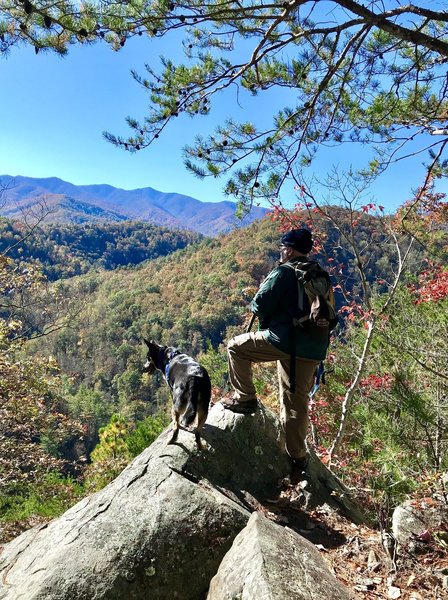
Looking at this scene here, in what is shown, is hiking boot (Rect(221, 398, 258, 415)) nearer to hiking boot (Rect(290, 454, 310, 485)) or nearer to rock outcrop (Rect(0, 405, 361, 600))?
rock outcrop (Rect(0, 405, 361, 600))

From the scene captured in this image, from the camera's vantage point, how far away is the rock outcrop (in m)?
2.66

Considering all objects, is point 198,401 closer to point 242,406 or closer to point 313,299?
point 242,406

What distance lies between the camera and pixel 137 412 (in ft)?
180

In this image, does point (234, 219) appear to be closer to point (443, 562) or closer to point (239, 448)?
point (239, 448)

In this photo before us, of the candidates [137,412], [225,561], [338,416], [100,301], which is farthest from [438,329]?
[100,301]

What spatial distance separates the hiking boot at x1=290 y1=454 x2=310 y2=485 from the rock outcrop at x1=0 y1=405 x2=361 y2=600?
0.42ft

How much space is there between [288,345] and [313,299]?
0.45 m

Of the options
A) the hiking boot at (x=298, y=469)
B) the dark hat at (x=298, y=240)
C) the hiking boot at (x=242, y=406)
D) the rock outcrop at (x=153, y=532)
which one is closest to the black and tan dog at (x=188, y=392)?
the rock outcrop at (x=153, y=532)

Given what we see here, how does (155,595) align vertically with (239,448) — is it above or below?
below

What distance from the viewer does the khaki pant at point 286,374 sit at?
11.9 feet

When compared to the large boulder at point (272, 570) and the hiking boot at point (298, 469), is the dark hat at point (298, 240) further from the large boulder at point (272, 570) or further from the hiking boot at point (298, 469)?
the large boulder at point (272, 570)

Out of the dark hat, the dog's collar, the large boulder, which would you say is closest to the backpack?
the dark hat

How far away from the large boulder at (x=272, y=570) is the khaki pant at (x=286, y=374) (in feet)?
3.75

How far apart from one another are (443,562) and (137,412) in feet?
182
